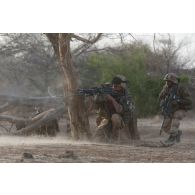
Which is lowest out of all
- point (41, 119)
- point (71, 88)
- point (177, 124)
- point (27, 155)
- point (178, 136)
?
point (27, 155)

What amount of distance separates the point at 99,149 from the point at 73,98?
2.67ft

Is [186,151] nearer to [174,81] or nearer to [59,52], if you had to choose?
[174,81]

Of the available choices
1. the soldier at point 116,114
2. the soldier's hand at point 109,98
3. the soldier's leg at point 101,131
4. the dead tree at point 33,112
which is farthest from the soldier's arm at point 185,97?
the dead tree at point 33,112

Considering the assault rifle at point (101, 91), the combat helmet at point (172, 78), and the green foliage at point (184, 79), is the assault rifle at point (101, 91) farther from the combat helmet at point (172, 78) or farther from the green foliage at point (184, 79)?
the green foliage at point (184, 79)

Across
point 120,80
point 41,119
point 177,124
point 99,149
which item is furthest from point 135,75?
point 41,119

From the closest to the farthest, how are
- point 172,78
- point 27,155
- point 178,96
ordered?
point 27,155 → point 172,78 → point 178,96

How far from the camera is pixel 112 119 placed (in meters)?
11.2

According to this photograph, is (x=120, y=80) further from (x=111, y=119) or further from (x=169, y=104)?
(x=169, y=104)

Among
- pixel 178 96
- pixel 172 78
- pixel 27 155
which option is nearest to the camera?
pixel 27 155

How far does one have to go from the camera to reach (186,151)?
1095 centimetres

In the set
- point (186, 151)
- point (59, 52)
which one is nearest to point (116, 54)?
point (59, 52)

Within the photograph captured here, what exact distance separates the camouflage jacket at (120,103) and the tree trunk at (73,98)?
23cm

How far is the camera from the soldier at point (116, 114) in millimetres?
11094

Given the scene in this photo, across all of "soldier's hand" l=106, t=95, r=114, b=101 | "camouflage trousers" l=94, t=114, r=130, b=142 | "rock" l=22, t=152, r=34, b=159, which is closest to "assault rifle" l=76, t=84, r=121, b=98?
"soldier's hand" l=106, t=95, r=114, b=101
